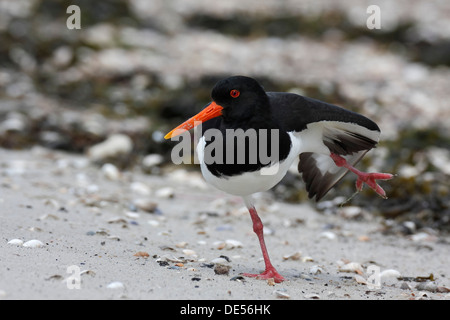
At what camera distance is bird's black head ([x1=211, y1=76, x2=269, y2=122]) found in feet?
13.9

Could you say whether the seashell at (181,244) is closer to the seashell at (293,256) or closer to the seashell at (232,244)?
the seashell at (232,244)

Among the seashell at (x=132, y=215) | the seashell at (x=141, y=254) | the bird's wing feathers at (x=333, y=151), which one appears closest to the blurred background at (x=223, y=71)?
the bird's wing feathers at (x=333, y=151)

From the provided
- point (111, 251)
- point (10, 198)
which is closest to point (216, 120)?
point (111, 251)

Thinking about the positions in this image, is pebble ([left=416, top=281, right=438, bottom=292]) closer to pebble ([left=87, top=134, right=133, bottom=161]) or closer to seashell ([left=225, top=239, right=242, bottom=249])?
seashell ([left=225, top=239, right=242, bottom=249])

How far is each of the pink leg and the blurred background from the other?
1.49m

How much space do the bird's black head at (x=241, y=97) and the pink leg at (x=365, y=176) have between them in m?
1.11

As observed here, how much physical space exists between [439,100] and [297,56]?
328cm

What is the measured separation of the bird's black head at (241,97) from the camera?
13.9 ft

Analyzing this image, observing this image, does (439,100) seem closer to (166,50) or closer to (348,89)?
(348,89)

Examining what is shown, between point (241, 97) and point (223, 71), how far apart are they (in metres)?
7.37

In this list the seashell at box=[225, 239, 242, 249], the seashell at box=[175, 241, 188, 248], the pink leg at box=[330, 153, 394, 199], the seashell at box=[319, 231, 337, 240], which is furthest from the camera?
the seashell at box=[319, 231, 337, 240]

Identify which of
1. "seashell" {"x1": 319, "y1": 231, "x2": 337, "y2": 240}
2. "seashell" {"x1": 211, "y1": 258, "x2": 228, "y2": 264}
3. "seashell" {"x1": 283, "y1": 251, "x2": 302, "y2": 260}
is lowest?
"seashell" {"x1": 211, "y1": 258, "x2": 228, "y2": 264}

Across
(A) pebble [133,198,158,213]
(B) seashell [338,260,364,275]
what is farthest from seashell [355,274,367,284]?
(A) pebble [133,198,158,213]

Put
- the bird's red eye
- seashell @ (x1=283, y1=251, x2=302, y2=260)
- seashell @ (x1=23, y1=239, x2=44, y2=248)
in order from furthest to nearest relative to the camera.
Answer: seashell @ (x1=283, y1=251, x2=302, y2=260) → the bird's red eye → seashell @ (x1=23, y1=239, x2=44, y2=248)
